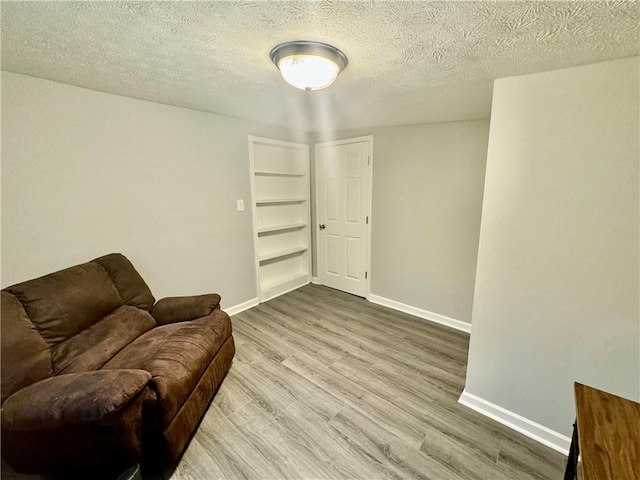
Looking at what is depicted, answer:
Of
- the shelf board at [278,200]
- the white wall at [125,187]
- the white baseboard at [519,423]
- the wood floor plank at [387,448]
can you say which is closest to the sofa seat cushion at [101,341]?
the white wall at [125,187]

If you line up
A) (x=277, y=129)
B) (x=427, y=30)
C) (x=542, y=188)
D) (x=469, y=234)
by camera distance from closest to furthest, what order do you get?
(x=427, y=30), (x=542, y=188), (x=469, y=234), (x=277, y=129)

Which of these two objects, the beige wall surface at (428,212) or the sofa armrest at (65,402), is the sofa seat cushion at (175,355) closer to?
the sofa armrest at (65,402)

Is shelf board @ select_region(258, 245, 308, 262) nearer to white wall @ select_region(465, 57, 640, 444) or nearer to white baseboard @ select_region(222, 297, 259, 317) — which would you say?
white baseboard @ select_region(222, 297, 259, 317)

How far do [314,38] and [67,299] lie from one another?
2.02 m

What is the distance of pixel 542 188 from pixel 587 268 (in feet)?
1.58

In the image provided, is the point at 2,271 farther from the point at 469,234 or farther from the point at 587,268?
the point at 469,234

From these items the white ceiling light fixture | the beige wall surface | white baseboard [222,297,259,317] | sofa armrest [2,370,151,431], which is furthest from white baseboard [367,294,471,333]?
sofa armrest [2,370,151,431]

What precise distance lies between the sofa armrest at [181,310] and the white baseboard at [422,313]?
209 centimetres

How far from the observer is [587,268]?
141 cm

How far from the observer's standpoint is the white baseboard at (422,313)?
2.84 m

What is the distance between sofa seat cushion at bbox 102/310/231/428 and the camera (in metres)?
1.40

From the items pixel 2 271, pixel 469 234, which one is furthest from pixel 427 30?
pixel 2 271

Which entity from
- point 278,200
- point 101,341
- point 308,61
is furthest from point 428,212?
point 101,341

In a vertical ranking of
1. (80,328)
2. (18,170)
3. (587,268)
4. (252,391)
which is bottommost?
(252,391)
